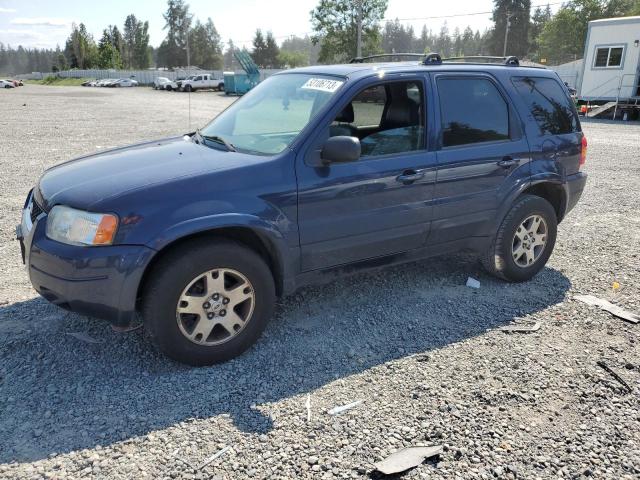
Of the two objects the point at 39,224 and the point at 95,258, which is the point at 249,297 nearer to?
the point at 95,258

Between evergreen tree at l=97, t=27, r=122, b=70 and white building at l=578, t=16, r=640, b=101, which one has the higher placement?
evergreen tree at l=97, t=27, r=122, b=70

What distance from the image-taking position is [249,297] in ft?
11.4

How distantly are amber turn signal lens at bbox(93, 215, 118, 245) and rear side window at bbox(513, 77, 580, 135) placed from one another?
360cm

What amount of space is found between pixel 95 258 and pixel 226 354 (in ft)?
3.43

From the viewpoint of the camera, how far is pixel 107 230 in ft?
9.89

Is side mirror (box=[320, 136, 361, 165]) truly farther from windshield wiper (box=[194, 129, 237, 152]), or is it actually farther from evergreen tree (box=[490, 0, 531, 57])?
evergreen tree (box=[490, 0, 531, 57])

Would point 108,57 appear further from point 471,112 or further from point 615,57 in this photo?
point 471,112

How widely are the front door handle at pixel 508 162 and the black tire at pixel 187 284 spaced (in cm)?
227

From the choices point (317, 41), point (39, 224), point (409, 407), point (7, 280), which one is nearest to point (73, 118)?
point (7, 280)

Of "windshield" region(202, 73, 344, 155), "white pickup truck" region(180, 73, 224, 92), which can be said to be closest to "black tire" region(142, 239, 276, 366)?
"windshield" region(202, 73, 344, 155)

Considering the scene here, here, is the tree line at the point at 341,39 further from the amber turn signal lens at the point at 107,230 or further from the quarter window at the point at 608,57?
the amber turn signal lens at the point at 107,230

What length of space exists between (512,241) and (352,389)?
7.57ft

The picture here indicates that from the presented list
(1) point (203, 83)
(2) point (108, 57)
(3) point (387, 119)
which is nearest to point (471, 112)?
(3) point (387, 119)

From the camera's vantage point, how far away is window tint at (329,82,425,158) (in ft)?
12.9
